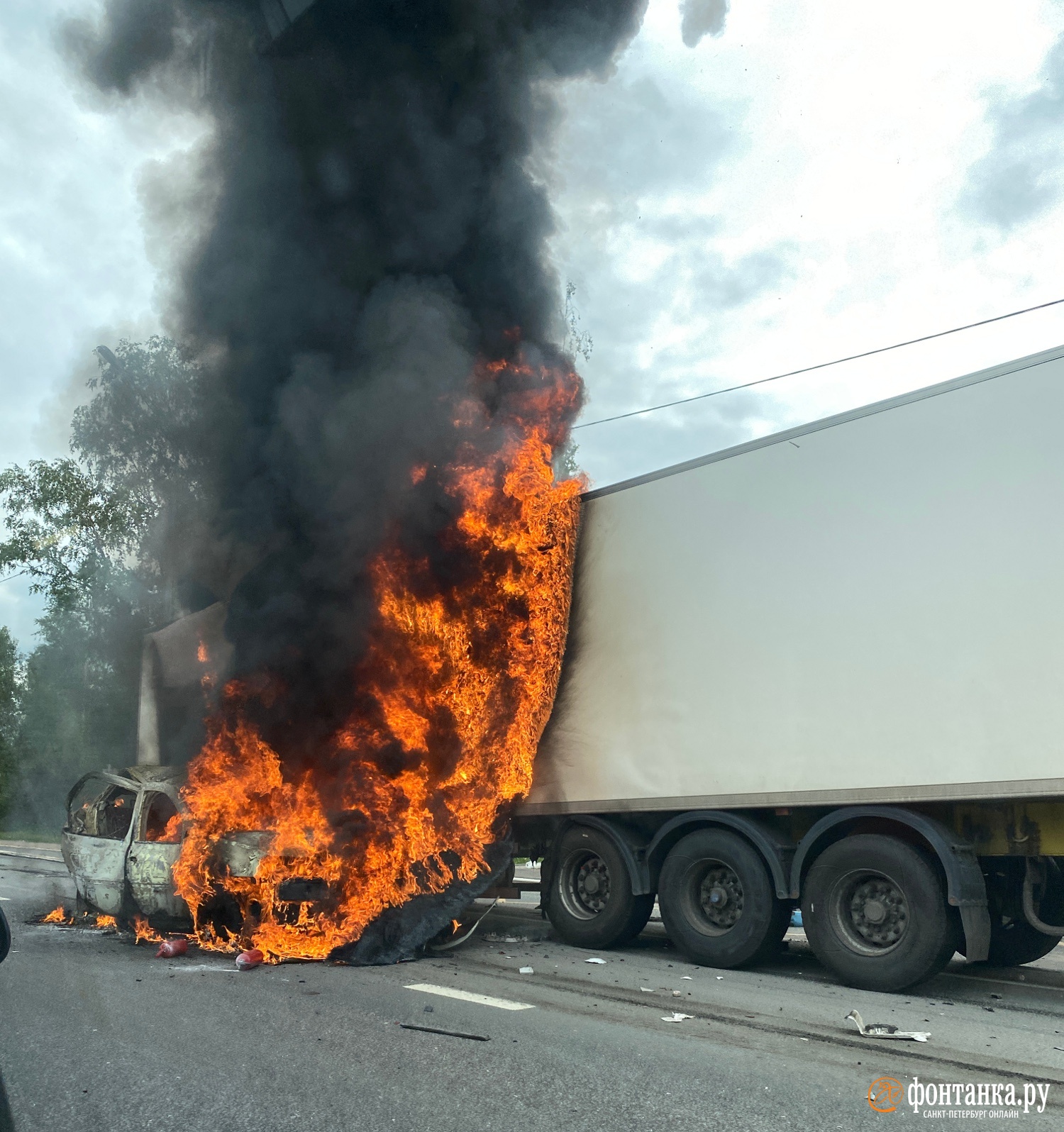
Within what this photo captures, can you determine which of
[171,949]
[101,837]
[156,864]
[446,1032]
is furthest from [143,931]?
Answer: [446,1032]

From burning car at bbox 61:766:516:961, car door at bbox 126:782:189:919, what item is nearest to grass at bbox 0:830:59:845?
burning car at bbox 61:766:516:961

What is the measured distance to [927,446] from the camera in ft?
21.6

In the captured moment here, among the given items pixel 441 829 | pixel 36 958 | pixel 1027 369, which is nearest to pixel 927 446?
pixel 1027 369

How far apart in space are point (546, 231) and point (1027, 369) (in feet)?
20.9

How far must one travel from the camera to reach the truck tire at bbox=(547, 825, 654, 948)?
812cm

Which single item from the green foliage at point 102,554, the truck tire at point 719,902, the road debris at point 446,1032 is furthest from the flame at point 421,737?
the green foliage at point 102,554

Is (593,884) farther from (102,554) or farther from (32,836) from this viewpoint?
(32,836)

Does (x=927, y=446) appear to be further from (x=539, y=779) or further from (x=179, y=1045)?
(x=179, y=1045)

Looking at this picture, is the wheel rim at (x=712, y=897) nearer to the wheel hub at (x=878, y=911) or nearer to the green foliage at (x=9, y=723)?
the wheel hub at (x=878, y=911)

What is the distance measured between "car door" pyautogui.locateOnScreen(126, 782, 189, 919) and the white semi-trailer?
3310mm

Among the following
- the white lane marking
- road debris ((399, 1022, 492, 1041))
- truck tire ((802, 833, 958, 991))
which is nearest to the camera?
road debris ((399, 1022, 492, 1041))

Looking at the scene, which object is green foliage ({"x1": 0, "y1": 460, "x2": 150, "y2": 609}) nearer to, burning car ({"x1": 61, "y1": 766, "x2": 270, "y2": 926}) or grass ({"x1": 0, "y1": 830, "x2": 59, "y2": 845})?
grass ({"x1": 0, "y1": 830, "x2": 59, "y2": 845})

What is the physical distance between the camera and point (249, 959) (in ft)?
24.1

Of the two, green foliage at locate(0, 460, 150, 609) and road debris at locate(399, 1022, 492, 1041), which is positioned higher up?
green foliage at locate(0, 460, 150, 609)
